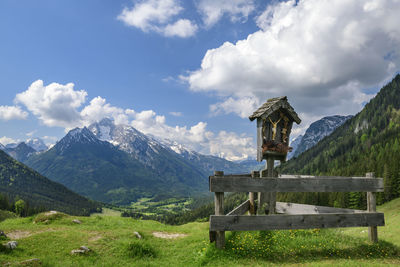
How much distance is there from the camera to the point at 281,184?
9609 millimetres

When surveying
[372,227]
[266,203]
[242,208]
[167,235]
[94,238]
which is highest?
[266,203]

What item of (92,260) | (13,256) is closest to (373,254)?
(92,260)

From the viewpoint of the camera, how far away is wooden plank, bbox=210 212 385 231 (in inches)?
361

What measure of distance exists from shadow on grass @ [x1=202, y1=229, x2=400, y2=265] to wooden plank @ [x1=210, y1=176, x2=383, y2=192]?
8.43 feet

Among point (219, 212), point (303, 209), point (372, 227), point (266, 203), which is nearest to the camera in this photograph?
point (219, 212)

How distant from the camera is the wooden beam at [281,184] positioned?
9320 millimetres

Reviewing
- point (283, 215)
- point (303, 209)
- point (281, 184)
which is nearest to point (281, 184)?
point (281, 184)

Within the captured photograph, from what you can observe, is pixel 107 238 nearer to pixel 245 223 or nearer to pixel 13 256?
pixel 13 256

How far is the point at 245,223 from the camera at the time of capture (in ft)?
30.2

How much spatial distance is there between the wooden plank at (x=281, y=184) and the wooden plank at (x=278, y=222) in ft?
3.60

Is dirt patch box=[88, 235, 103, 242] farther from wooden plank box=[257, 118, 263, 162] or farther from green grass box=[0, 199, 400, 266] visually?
wooden plank box=[257, 118, 263, 162]

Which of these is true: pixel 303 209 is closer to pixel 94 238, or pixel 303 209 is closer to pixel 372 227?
pixel 372 227

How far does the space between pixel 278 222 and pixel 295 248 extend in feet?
5.65

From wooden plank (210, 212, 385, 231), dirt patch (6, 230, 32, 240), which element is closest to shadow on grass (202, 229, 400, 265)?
wooden plank (210, 212, 385, 231)
